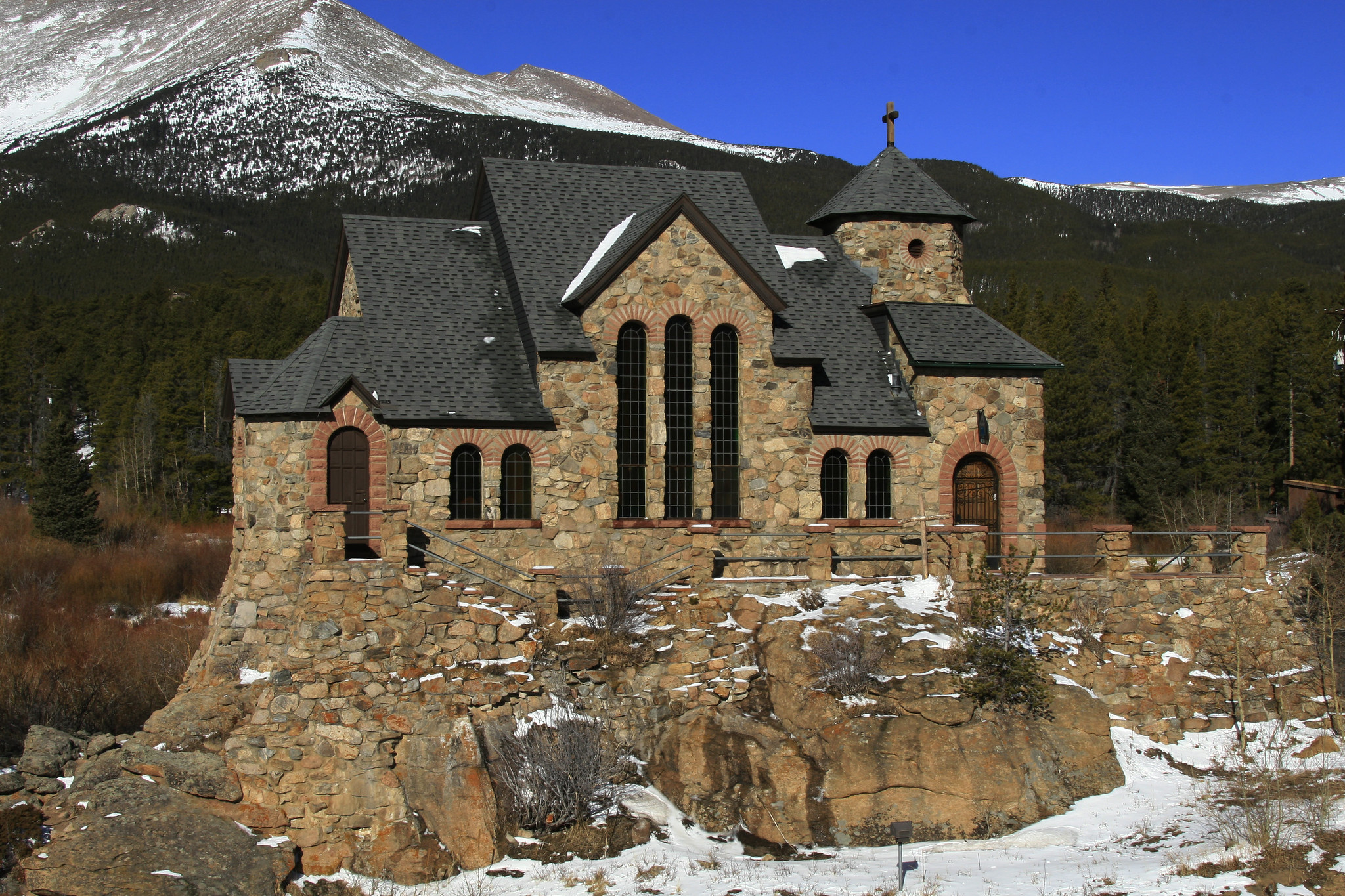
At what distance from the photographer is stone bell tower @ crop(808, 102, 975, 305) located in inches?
1246

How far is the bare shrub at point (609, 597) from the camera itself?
22547 mm

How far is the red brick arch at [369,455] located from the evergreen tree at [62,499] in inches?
1442

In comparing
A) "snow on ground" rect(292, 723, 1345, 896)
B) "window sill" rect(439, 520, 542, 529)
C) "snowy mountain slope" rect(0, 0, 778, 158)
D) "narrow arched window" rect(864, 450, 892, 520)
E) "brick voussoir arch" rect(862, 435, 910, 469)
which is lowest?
"snow on ground" rect(292, 723, 1345, 896)

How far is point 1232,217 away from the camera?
19138 cm

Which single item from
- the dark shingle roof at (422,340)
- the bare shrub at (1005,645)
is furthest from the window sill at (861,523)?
the dark shingle roof at (422,340)

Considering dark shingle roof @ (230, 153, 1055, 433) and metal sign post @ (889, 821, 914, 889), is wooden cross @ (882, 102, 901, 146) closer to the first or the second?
dark shingle roof @ (230, 153, 1055, 433)

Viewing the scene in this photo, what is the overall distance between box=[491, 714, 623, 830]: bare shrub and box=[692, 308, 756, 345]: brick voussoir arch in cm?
1055

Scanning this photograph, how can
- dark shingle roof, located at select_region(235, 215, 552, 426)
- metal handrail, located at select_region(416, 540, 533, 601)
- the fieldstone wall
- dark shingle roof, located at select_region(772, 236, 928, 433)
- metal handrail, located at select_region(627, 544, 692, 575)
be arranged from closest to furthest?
metal handrail, located at select_region(416, 540, 533, 601) → metal handrail, located at select_region(627, 544, 692, 575) → dark shingle roof, located at select_region(235, 215, 552, 426) → dark shingle roof, located at select_region(772, 236, 928, 433) → the fieldstone wall

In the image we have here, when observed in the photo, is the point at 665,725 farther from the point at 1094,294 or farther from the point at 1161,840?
the point at 1094,294

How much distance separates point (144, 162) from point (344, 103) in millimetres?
27782

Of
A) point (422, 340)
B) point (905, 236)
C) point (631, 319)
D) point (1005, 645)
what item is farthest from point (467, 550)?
point (905, 236)

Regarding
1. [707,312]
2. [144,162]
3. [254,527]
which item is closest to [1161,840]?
[707,312]

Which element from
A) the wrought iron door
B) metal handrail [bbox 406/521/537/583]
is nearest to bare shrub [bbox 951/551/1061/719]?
metal handrail [bbox 406/521/537/583]

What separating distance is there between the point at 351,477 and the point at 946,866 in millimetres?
14467
